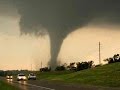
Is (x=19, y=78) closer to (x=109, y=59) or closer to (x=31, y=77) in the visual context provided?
(x=31, y=77)

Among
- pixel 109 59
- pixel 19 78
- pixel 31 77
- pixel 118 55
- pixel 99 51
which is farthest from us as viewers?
pixel 109 59

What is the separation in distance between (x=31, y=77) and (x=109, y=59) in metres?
87.8

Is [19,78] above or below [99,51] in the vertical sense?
below

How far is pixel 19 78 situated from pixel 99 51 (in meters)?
36.6

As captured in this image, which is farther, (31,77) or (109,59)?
(109,59)

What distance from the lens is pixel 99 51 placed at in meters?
127

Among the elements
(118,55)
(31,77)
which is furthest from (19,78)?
(118,55)

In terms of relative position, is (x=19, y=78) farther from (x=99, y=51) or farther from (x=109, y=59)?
(x=109, y=59)

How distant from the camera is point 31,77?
107938 millimetres

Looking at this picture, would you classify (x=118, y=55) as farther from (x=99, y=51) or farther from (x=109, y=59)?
(x=99, y=51)

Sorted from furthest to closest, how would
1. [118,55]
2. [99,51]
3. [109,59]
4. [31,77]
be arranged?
[109,59], [118,55], [99,51], [31,77]

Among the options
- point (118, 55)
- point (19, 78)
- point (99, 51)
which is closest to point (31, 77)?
point (19, 78)

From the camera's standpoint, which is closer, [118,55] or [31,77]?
[31,77]

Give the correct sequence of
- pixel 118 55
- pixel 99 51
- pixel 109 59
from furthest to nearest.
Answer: pixel 109 59, pixel 118 55, pixel 99 51
